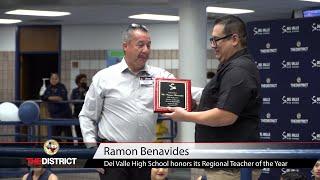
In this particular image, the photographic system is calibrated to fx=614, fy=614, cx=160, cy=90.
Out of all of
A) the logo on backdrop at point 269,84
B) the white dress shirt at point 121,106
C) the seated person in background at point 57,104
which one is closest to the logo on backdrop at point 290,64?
the logo on backdrop at point 269,84

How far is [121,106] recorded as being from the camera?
387 cm

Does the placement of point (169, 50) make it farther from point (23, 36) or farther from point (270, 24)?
point (270, 24)

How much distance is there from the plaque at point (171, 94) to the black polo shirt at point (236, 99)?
0.16 meters

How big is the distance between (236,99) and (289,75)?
4766 mm

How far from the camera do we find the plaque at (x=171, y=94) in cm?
340

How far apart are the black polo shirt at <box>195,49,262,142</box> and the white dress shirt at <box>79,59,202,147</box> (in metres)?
0.63

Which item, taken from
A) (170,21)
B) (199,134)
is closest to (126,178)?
(199,134)

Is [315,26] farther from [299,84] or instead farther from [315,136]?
[315,136]

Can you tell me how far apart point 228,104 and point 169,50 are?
13.3 metres

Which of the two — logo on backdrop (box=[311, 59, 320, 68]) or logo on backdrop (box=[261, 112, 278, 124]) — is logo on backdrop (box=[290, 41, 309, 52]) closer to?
logo on backdrop (box=[311, 59, 320, 68])

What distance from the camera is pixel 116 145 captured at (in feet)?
10.1

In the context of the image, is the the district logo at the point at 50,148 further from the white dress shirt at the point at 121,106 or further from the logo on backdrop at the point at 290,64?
the logo on backdrop at the point at 290,64

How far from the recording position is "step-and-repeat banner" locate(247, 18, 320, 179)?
294 inches

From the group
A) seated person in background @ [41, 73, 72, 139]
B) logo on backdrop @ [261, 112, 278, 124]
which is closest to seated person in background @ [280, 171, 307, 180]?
logo on backdrop @ [261, 112, 278, 124]
